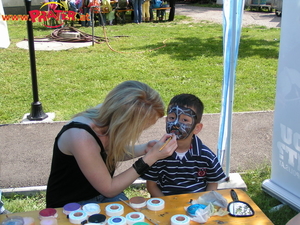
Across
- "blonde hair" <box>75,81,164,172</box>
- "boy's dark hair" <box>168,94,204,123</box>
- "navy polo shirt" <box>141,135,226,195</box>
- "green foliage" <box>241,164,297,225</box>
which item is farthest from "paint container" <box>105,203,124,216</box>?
"green foliage" <box>241,164,297,225</box>

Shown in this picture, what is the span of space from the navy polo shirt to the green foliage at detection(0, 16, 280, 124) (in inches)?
110

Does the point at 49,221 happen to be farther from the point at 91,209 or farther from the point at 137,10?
the point at 137,10

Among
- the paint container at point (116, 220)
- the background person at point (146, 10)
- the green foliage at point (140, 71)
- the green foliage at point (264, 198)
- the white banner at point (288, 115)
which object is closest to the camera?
the paint container at point (116, 220)

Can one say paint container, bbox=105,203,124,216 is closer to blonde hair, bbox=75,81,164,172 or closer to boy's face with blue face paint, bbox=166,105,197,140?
blonde hair, bbox=75,81,164,172

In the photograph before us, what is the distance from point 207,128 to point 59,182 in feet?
9.42

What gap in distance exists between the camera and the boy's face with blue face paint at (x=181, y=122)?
7.38ft

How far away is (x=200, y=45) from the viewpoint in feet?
32.1

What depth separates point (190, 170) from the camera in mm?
2332

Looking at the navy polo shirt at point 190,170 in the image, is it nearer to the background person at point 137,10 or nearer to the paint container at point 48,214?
the paint container at point 48,214

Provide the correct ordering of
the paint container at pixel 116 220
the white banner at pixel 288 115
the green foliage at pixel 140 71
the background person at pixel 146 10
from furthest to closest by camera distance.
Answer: the background person at pixel 146 10 → the green foliage at pixel 140 71 → the white banner at pixel 288 115 → the paint container at pixel 116 220

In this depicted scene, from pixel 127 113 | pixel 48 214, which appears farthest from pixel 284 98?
pixel 48 214

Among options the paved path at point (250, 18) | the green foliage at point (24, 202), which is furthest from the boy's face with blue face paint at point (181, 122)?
the paved path at point (250, 18)

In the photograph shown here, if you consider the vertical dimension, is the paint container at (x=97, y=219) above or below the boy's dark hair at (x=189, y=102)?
below

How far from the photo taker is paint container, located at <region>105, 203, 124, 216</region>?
5.59 feet
